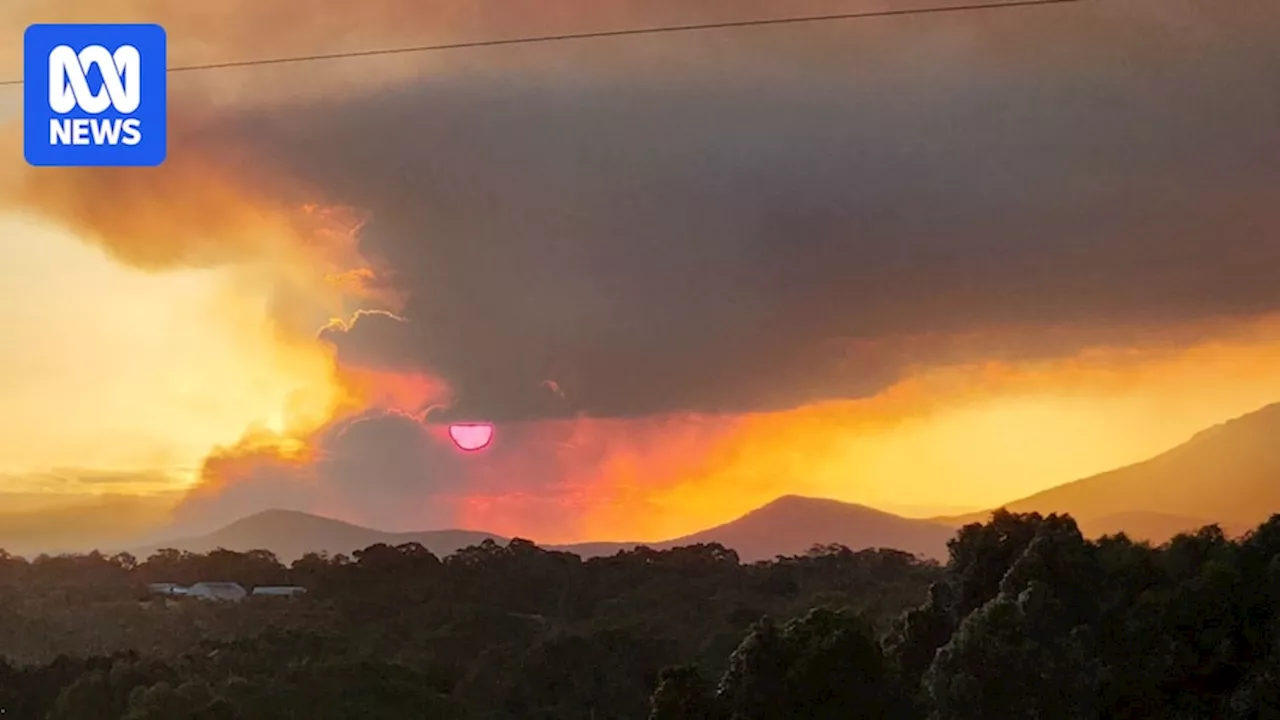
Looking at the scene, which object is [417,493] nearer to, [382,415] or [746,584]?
[382,415]

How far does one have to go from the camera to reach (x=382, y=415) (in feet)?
35.0

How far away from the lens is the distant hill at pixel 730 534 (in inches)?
420

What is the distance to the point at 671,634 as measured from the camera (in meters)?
11.4

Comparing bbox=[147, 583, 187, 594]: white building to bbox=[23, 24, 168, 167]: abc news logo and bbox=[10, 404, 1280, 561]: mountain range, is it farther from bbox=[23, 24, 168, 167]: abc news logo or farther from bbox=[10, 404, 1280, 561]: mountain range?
bbox=[23, 24, 168, 167]: abc news logo

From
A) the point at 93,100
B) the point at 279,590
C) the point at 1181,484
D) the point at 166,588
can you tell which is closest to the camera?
the point at 93,100

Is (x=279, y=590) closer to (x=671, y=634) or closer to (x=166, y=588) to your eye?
(x=166, y=588)

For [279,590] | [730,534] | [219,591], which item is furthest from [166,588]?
[730,534]

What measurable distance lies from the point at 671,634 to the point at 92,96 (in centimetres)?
686

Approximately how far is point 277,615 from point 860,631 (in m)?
7.74

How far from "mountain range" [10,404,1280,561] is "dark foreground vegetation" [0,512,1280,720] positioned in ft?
1.14

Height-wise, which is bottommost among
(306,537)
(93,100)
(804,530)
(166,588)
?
(804,530)

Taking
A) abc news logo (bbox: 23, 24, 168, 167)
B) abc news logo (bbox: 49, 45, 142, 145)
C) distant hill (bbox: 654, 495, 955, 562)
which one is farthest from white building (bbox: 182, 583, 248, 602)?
abc news logo (bbox: 49, 45, 142, 145)

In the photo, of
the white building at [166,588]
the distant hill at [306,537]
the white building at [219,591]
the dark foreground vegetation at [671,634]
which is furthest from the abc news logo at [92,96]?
the white building at [166,588]

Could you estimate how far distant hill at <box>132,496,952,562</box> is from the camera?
1067 centimetres
